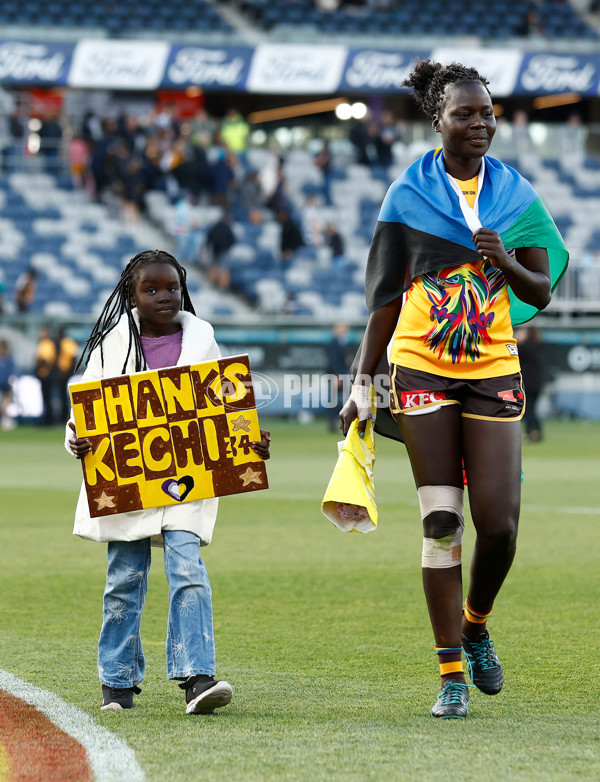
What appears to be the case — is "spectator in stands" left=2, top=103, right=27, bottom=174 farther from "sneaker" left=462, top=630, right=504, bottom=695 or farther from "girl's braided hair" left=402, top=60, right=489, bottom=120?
"sneaker" left=462, top=630, right=504, bottom=695

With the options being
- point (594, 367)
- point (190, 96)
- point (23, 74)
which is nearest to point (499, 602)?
point (594, 367)

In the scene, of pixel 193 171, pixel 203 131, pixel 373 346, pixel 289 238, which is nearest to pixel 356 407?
pixel 373 346

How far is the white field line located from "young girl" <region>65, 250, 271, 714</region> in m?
0.18

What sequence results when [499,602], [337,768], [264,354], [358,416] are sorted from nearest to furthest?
[337,768] < [358,416] < [499,602] < [264,354]

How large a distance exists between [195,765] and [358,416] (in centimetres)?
149

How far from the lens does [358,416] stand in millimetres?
4867

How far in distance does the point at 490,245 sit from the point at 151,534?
1.55m

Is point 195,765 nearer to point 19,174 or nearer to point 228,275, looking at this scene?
point 228,275

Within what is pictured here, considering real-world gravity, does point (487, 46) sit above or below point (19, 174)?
above

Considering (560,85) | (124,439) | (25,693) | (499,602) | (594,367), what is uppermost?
(560,85)

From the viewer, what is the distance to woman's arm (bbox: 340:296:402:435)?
4824 millimetres

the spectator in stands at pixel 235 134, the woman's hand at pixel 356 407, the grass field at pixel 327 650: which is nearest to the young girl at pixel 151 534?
the grass field at pixel 327 650

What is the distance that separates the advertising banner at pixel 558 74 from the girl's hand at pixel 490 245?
1129 inches

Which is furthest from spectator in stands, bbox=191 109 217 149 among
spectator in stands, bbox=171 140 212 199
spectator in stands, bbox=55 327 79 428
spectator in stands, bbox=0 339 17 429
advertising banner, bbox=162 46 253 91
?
spectator in stands, bbox=0 339 17 429
